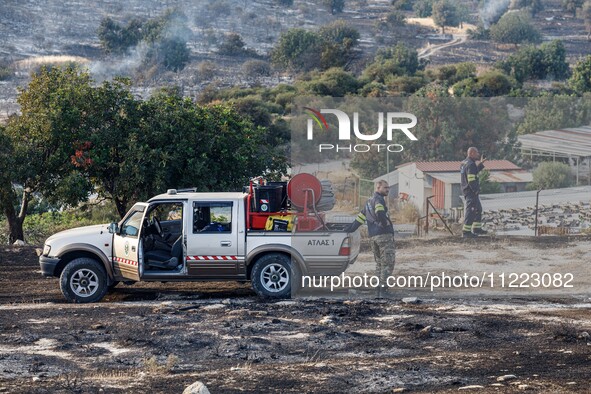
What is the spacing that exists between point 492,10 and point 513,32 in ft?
53.0

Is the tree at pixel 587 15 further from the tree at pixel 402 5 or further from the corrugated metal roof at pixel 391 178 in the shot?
the corrugated metal roof at pixel 391 178

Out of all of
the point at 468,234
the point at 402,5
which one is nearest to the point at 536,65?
the point at 402,5

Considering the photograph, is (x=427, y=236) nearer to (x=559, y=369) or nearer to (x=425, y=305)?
(x=425, y=305)

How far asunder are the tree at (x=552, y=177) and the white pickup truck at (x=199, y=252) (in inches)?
128

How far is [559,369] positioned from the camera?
13.0 meters

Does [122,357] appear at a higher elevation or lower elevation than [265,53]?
lower

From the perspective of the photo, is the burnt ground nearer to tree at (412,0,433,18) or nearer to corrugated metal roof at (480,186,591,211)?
corrugated metal roof at (480,186,591,211)

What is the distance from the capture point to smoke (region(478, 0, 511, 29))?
115875 millimetres

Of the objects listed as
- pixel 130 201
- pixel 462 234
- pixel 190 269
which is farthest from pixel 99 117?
pixel 462 234

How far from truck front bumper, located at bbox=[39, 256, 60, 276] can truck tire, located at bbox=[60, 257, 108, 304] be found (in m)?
0.21

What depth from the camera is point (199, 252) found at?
17.4 meters

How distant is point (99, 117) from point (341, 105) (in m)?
9.86

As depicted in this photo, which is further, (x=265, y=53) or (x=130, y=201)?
(x=265, y=53)

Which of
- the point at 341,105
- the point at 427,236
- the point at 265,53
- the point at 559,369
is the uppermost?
the point at 265,53
